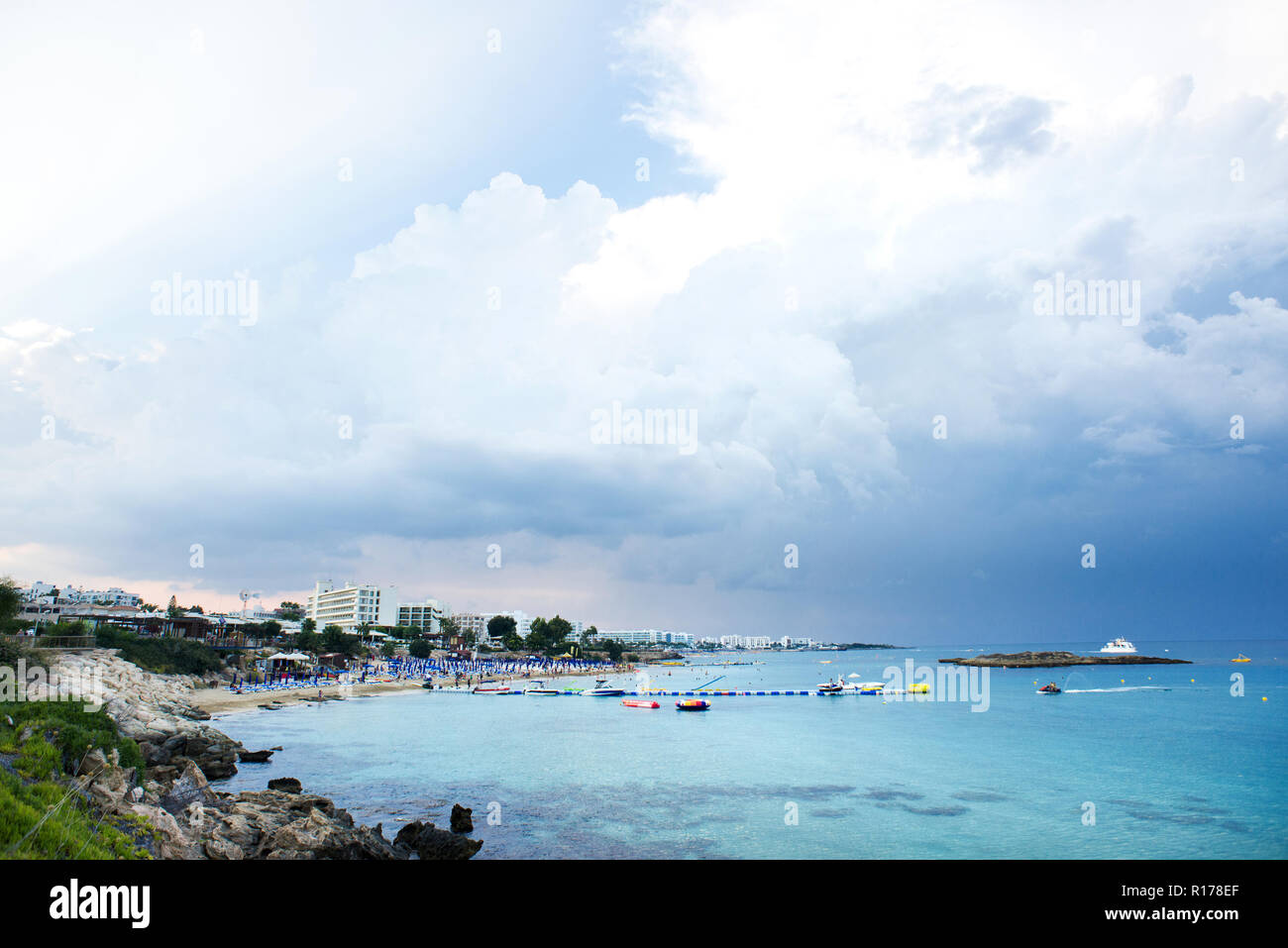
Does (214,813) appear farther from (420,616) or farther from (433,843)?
(420,616)

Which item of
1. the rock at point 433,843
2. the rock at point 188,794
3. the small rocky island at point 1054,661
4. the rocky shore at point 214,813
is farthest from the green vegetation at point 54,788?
the small rocky island at point 1054,661

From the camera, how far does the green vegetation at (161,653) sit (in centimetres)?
6850

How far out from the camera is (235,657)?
94.8 meters

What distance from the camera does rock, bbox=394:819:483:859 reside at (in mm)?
21328

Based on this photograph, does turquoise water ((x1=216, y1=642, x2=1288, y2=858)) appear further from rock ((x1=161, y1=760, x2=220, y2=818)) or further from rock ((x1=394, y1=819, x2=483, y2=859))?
rock ((x1=161, y1=760, x2=220, y2=818))

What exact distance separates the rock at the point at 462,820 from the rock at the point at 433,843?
3.16 m

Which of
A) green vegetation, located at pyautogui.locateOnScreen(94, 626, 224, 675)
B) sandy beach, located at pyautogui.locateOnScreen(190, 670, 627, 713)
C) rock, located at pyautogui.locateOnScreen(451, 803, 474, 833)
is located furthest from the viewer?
green vegetation, located at pyautogui.locateOnScreen(94, 626, 224, 675)

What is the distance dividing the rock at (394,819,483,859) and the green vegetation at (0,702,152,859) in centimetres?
848

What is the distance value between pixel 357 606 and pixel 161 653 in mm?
100565

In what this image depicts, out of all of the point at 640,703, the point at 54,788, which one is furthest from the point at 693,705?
the point at 54,788
